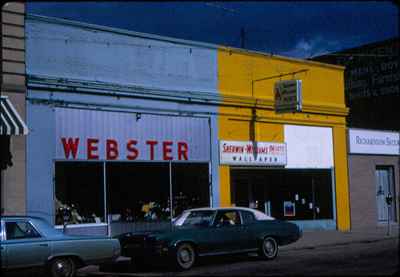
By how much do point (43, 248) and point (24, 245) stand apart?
14.0 inches

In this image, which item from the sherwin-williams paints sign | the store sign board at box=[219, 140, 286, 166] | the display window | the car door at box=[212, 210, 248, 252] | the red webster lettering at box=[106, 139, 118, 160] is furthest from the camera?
the display window

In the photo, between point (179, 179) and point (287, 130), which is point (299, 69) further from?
point (179, 179)

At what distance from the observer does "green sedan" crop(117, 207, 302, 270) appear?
14117 millimetres

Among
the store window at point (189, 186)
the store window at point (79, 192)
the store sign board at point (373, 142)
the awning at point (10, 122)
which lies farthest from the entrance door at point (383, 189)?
the awning at point (10, 122)

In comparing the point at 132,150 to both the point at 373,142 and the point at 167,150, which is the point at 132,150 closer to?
the point at 167,150

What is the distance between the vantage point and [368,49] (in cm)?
3634

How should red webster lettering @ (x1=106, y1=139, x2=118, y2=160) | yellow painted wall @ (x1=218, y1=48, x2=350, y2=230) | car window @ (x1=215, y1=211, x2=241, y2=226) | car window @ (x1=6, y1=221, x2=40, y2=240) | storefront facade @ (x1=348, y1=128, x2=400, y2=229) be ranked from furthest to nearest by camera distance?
storefront facade @ (x1=348, y1=128, x2=400, y2=229) → yellow painted wall @ (x1=218, y1=48, x2=350, y2=230) → red webster lettering @ (x1=106, y1=139, x2=118, y2=160) → car window @ (x1=215, y1=211, x2=241, y2=226) → car window @ (x1=6, y1=221, x2=40, y2=240)

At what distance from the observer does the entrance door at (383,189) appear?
27.6 metres

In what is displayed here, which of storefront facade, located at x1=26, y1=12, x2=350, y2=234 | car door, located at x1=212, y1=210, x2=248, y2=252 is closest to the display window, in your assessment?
storefront facade, located at x1=26, y1=12, x2=350, y2=234

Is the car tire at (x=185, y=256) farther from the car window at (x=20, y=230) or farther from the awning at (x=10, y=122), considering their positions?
the awning at (x=10, y=122)

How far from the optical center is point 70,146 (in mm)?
18266

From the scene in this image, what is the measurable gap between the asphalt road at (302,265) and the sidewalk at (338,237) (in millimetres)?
1499

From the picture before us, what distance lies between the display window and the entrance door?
122 inches

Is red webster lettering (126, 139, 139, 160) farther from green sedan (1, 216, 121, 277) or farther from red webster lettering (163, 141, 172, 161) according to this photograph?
green sedan (1, 216, 121, 277)
